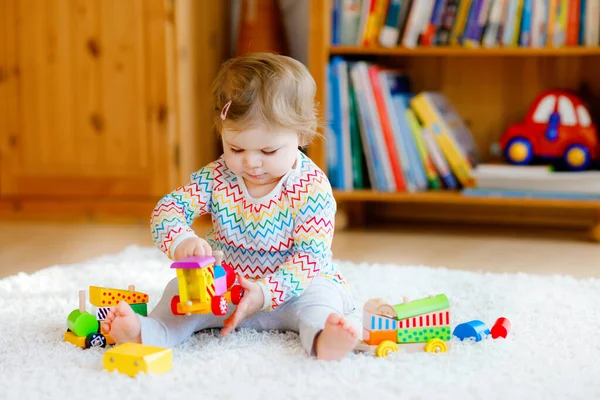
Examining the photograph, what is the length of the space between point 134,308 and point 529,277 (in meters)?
0.76

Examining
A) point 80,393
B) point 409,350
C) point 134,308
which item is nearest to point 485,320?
point 409,350

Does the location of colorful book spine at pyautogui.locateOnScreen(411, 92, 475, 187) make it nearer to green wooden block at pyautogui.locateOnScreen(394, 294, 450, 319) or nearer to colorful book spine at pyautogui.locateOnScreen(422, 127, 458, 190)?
colorful book spine at pyautogui.locateOnScreen(422, 127, 458, 190)

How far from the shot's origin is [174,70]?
2.20 m

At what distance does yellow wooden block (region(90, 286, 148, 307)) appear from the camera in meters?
1.13

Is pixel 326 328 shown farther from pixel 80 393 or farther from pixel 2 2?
pixel 2 2

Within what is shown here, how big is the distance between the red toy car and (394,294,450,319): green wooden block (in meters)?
1.08

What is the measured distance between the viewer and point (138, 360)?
3.13ft

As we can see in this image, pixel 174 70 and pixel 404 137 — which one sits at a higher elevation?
pixel 174 70

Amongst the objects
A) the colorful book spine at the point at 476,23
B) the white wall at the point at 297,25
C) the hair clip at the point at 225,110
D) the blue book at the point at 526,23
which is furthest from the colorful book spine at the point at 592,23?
the hair clip at the point at 225,110

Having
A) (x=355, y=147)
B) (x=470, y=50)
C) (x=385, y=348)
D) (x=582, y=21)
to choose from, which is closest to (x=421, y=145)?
(x=355, y=147)

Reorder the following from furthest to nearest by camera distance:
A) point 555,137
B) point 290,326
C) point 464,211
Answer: point 464,211 → point 555,137 → point 290,326

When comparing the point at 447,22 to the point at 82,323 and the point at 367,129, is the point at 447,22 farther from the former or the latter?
the point at 82,323

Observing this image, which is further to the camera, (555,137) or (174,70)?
(174,70)

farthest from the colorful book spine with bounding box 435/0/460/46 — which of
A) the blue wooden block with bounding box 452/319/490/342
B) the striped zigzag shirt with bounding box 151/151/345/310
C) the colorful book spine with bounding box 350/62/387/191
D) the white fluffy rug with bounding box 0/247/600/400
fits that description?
the blue wooden block with bounding box 452/319/490/342
